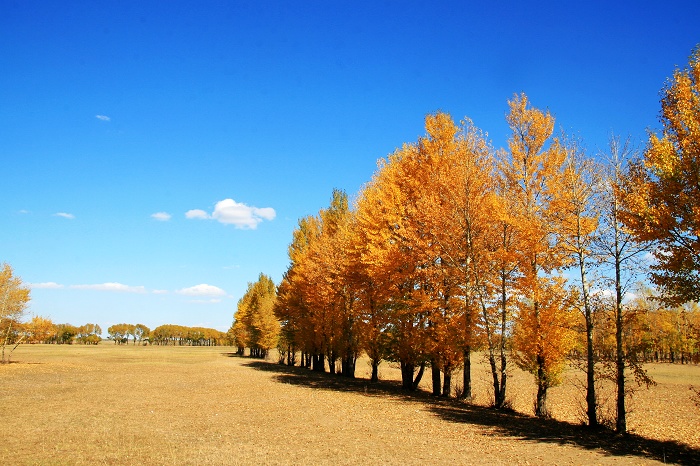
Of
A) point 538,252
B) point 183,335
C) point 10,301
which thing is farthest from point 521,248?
point 183,335

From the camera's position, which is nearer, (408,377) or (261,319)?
(408,377)

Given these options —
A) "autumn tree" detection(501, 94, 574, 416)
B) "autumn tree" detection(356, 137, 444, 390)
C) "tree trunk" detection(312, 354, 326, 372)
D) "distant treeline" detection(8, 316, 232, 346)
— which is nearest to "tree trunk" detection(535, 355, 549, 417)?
"autumn tree" detection(501, 94, 574, 416)

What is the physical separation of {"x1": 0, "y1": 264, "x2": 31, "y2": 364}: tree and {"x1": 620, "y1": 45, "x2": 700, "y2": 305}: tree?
4991 centimetres

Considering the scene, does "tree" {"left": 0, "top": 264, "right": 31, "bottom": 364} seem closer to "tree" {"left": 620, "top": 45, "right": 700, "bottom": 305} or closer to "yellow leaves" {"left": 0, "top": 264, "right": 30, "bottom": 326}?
"yellow leaves" {"left": 0, "top": 264, "right": 30, "bottom": 326}

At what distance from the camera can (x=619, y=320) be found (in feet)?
42.6

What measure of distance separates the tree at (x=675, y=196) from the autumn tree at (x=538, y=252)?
3.69 metres

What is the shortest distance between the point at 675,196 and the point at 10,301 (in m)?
51.1

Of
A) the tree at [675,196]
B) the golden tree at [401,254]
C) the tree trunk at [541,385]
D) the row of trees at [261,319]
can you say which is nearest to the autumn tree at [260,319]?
the row of trees at [261,319]

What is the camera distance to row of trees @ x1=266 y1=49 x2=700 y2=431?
11.1 meters

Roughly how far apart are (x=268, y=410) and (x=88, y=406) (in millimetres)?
7840

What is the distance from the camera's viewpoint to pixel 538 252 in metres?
15.4

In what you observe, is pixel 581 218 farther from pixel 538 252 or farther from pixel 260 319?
pixel 260 319

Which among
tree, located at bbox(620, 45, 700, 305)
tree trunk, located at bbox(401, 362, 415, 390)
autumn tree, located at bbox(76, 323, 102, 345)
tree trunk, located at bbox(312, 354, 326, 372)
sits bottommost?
autumn tree, located at bbox(76, 323, 102, 345)

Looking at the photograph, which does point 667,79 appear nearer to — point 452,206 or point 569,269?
point 569,269
